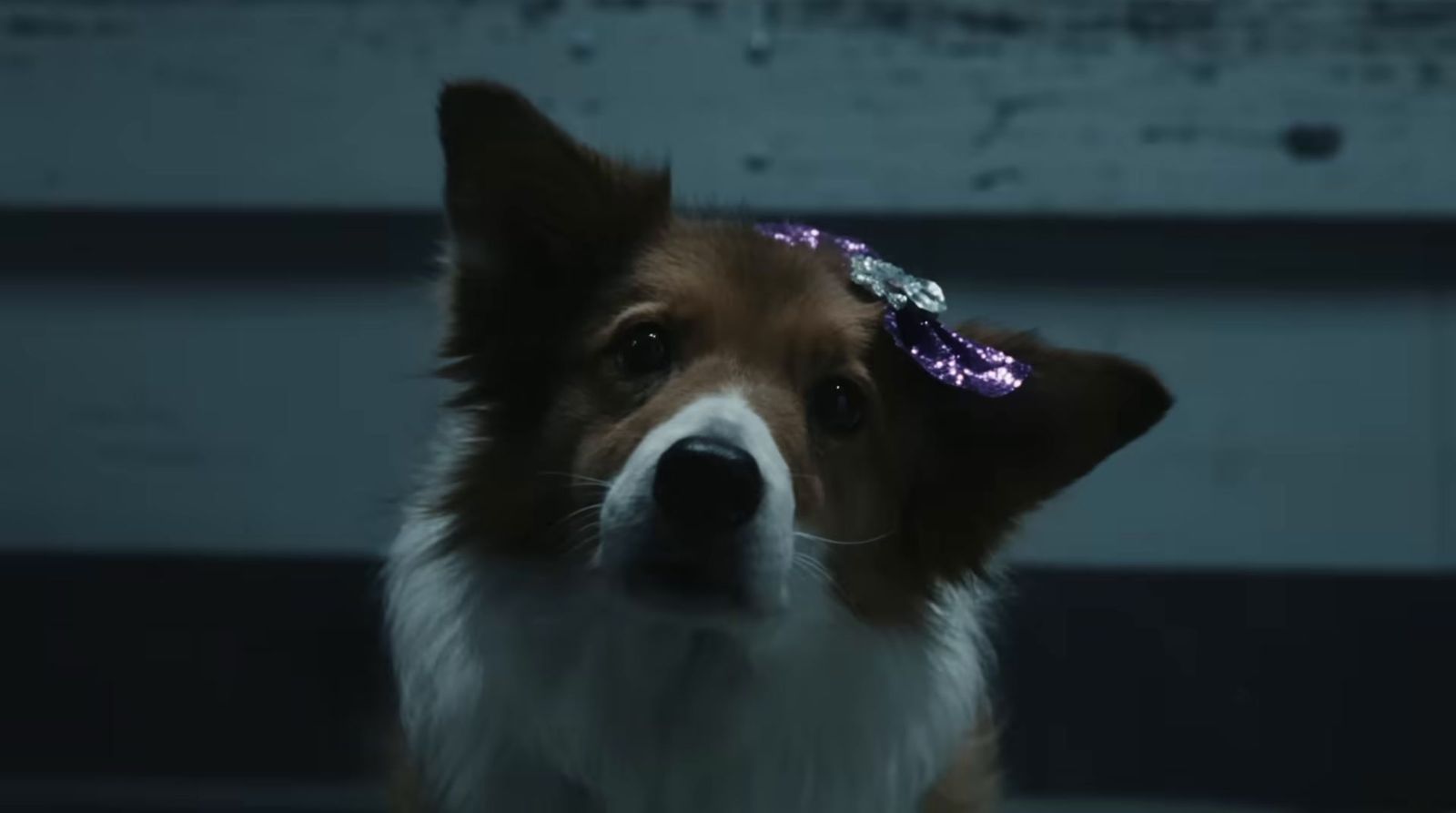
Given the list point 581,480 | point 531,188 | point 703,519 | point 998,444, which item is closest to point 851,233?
point 998,444

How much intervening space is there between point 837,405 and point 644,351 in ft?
0.70

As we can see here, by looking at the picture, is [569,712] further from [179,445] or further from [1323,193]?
[1323,193]

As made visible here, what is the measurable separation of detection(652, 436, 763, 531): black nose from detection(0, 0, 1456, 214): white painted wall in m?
0.99

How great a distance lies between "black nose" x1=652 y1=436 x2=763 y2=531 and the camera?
1322 millimetres

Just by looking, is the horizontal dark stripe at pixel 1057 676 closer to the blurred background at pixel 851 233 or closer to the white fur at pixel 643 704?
the blurred background at pixel 851 233

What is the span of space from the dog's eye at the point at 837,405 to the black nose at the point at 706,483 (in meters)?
0.25

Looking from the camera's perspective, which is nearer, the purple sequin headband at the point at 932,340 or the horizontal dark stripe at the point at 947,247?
the purple sequin headband at the point at 932,340

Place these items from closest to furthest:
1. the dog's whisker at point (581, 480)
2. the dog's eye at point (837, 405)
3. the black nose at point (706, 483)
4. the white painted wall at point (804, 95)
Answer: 1. the black nose at point (706, 483)
2. the dog's whisker at point (581, 480)
3. the dog's eye at point (837, 405)
4. the white painted wall at point (804, 95)

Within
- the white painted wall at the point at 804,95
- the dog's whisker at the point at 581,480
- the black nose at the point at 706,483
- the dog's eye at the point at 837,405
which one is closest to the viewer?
the black nose at the point at 706,483

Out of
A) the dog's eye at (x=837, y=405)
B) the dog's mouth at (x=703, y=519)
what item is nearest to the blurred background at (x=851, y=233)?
the dog's eye at (x=837, y=405)

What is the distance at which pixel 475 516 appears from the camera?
64.8 inches

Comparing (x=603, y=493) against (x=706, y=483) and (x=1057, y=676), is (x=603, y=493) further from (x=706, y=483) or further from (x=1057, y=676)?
(x=1057, y=676)

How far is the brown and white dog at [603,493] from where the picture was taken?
1565mm

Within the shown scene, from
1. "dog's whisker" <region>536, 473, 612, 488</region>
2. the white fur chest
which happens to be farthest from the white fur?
"dog's whisker" <region>536, 473, 612, 488</region>
